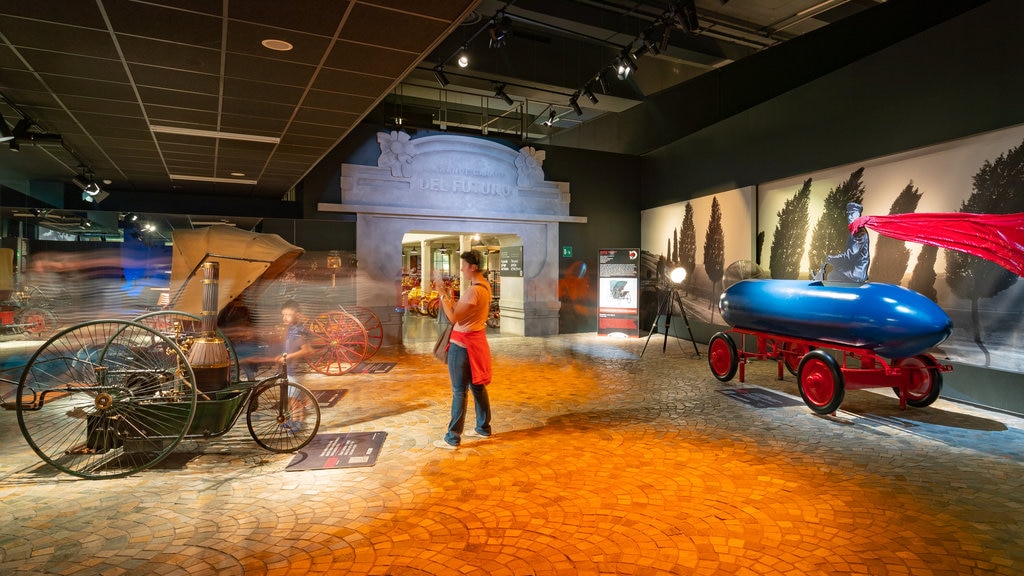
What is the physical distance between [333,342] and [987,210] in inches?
334

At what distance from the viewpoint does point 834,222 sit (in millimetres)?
7918

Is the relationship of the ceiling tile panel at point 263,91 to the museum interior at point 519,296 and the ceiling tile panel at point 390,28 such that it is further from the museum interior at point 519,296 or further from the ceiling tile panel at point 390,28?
the ceiling tile panel at point 390,28

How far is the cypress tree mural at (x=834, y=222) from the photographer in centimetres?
762

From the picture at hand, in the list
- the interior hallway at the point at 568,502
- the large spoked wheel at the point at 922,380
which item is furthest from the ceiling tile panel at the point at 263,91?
the large spoked wheel at the point at 922,380

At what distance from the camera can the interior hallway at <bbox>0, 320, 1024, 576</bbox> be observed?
110 inches

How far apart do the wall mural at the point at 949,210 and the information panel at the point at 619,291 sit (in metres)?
3.77

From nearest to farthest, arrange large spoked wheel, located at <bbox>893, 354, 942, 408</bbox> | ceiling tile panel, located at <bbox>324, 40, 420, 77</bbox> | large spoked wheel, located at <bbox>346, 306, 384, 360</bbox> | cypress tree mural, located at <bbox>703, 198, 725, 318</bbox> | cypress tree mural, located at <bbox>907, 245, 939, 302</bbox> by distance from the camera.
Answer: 1. ceiling tile panel, located at <bbox>324, 40, 420, 77</bbox>
2. large spoked wheel, located at <bbox>893, 354, 942, 408</bbox>
3. cypress tree mural, located at <bbox>907, 245, 939, 302</bbox>
4. large spoked wheel, located at <bbox>346, 306, 384, 360</bbox>
5. cypress tree mural, located at <bbox>703, 198, 725, 318</bbox>

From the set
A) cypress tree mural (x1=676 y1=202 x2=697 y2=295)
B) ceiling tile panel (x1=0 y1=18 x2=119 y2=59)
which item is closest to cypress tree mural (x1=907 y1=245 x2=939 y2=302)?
cypress tree mural (x1=676 y1=202 x2=697 y2=295)

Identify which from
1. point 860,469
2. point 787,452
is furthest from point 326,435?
point 860,469

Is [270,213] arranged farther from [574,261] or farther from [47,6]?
[47,6]

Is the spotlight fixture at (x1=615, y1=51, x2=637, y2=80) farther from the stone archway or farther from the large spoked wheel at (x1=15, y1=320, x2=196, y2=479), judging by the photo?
the large spoked wheel at (x1=15, y1=320, x2=196, y2=479)

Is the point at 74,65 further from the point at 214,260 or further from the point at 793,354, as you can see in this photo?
the point at 793,354

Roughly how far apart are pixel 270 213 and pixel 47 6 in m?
8.79

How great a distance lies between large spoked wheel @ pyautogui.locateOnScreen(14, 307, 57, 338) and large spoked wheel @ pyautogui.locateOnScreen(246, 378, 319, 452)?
26.0ft
